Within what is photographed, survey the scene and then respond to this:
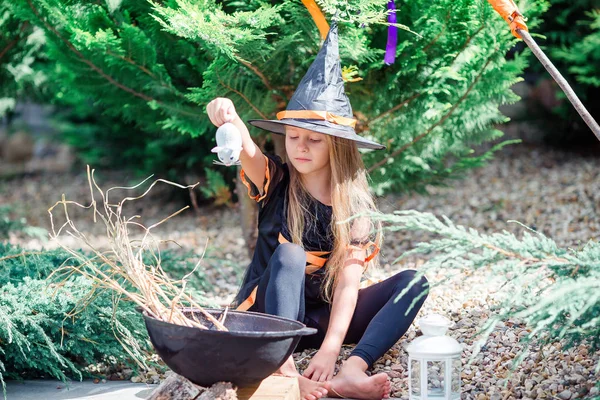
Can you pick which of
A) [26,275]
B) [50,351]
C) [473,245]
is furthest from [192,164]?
[473,245]

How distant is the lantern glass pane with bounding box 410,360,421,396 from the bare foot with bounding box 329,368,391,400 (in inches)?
3.1

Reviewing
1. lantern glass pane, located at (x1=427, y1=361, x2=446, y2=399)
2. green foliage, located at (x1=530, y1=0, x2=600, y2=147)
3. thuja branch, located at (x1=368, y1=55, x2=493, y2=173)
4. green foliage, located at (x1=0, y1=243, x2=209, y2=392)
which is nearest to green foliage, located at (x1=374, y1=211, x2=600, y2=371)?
lantern glass pane, located at (x1=427, y1=361, x2=446, y2=399)

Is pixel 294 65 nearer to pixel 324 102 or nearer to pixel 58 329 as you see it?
pixel 324 102

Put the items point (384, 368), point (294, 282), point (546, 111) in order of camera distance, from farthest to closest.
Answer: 1. point (546, 111)
2. point (384, 368)
3. point (294, 282)

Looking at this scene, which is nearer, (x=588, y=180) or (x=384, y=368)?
(x=384, y=368)

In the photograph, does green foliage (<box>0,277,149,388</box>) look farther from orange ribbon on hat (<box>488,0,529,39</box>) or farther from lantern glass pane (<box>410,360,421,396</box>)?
orange ribbon on hat (<box>488,0,529,39</box>)

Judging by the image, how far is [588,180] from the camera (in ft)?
17.5

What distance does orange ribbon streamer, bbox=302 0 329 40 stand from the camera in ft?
9.59

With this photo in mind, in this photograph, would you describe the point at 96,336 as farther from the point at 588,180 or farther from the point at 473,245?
the point at 588,180

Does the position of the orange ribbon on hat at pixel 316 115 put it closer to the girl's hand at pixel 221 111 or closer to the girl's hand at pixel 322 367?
the girl's hand at pixel 221 111

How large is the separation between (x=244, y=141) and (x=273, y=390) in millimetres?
857

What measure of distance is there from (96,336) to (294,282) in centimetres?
76

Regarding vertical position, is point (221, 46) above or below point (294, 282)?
above

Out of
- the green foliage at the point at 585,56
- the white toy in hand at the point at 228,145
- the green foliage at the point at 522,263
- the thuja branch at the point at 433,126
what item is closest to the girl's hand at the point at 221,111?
the white toy in hand at the point at 228,145
